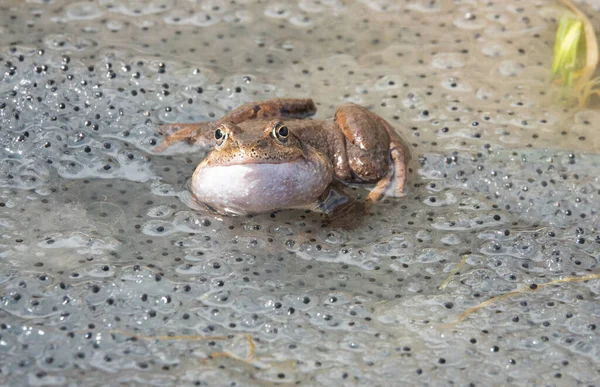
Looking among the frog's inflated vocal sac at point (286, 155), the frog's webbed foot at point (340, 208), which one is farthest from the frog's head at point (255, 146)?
the frog's webbed foot at point (340, 208)

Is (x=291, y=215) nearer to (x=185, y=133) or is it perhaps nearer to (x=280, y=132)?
(x=280, y=132)

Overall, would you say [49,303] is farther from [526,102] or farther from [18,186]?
[526,102]

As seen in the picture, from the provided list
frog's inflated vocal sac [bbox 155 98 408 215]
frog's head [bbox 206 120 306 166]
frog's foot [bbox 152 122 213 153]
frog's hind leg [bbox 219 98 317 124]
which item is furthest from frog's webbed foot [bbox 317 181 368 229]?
frog's foot [bbox 152 122 213 153]

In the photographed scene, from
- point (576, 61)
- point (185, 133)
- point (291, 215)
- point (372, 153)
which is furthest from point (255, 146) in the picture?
point (576, 61)

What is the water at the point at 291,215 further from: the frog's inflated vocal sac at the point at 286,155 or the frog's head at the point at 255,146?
the frog's head at the point at 255,146

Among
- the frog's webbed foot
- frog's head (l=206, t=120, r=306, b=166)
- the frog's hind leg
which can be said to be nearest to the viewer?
Result: frog's head (l=206, t=120, r=306, b=166)

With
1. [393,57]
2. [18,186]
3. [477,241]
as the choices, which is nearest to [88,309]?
[18,186]

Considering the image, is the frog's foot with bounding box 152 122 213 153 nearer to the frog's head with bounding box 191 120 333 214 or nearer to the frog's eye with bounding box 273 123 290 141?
the frog's head with bounding box 191 120 333 214
